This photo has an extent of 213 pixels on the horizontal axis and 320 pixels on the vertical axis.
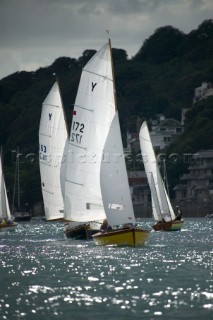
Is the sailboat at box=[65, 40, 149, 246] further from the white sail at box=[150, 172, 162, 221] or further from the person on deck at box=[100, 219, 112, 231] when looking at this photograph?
the white sail at box=[150, 172, 162, 221]

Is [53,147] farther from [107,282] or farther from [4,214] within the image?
[107,282]

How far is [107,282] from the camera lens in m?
50.7

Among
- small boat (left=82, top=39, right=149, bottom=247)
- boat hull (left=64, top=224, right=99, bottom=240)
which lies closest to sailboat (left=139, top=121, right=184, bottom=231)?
boat hull (left=64, top=224, right=99, bottom=240)

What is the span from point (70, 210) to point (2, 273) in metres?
21.2

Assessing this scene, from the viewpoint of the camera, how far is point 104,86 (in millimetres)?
Result: 72000

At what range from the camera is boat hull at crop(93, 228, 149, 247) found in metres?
66.2

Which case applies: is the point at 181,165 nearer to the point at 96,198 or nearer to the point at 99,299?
the point at 96,198

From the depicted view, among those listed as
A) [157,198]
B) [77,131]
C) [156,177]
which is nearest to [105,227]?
[77,131]

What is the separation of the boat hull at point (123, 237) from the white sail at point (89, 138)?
264 inches

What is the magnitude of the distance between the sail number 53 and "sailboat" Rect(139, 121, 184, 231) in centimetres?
2429

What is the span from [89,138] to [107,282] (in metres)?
24.0

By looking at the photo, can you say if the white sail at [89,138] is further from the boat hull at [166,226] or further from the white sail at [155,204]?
the white sail at [155,204]

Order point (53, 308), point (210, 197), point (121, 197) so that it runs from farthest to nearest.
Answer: point (210, 197), point (121, 197), point (53, 308)

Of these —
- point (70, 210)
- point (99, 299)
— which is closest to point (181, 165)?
point (70, 210)
